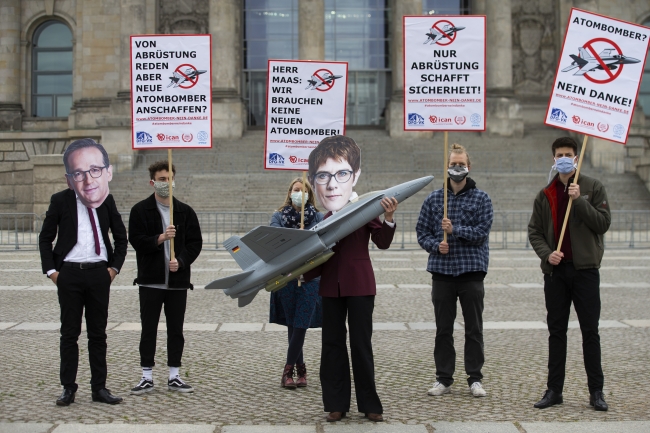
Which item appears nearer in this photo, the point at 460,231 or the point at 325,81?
the point at 460,231

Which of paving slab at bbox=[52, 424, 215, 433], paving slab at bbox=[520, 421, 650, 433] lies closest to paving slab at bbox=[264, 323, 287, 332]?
paving slab at bbox=[52, 424, 215, 433]

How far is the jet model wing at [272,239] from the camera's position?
6.45 meters

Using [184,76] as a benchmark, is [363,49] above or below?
above

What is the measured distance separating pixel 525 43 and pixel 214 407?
121ft

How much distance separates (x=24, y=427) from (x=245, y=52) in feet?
120

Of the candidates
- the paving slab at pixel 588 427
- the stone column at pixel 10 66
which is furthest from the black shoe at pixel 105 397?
the stone column at pixel 10 66

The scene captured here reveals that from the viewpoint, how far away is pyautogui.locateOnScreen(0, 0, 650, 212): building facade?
3747 centimetres

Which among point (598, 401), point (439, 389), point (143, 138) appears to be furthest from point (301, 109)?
point (598, 401)

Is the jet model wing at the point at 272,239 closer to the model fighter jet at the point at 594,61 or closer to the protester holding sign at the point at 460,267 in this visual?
the protester holding sign at the point at 460,267

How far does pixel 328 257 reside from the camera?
6410mm

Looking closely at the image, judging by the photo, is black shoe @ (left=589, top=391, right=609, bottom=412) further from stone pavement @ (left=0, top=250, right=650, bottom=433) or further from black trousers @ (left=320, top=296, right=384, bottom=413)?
black trousers @ (left=320, top=296, right=384, bottom=413)

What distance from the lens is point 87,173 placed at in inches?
277

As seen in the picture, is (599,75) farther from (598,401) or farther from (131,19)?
(131,19)

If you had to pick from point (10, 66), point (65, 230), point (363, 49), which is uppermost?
point (363, 49)
